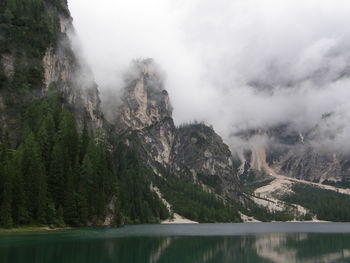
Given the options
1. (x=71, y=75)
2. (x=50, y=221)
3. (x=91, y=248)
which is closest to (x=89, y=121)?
(x=71, y=75)

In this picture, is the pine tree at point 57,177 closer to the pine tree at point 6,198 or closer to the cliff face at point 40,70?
the pine tree at point 6,198

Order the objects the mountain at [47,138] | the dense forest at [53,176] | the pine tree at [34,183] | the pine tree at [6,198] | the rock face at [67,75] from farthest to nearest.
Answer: the rock face at [67,75]
the mountain at [47,138]
the pine tree at [34,183]
the dense forest at [53,176]
the pine tree at [6,198]

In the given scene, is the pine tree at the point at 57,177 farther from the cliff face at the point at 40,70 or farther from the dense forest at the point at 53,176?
the cliff face at the point at 40,70

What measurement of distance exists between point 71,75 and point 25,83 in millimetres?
39536

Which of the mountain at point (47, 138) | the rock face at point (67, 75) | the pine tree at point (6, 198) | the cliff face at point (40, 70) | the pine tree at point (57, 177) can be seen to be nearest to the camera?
the pine tree at point (6, 198)

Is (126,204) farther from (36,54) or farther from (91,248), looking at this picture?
(91,248)

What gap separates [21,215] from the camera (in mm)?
88875

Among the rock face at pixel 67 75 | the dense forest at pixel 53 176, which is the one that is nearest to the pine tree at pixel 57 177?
the dense forest at pixel 53 176

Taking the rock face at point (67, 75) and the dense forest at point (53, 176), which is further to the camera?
the rock face at point (67, 75)

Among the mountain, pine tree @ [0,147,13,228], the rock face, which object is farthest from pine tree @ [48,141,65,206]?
the rock face

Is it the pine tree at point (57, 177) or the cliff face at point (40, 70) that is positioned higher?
the cliff face at point (40, 70)

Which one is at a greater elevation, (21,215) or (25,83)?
(25,83)

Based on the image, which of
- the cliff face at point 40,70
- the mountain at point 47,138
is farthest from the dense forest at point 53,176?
the cliff face at point 40,70

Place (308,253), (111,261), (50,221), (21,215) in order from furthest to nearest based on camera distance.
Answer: (50,221), (21,215), (308,253), (111,261)
